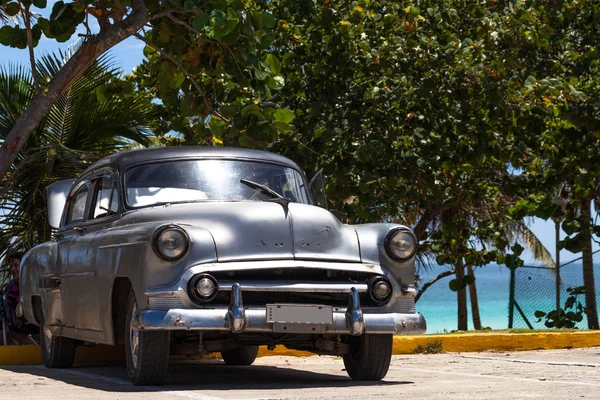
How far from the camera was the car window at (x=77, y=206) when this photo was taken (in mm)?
9266

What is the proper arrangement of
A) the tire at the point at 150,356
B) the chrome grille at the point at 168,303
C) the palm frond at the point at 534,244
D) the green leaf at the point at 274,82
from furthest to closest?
the palm frond at the point at 534,244 < the green leaf at the point at 274,82 < the tire at the point at 150,356 < the chrome grille at the point at 168,303

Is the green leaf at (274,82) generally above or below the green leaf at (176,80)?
below

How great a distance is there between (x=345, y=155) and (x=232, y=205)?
7.29m

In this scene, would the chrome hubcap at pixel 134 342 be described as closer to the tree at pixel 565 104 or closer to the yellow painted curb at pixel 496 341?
the yellow painted curb at pixel 496 341

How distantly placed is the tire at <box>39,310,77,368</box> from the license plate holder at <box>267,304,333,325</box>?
327 cm

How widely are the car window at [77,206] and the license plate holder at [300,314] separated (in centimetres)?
267

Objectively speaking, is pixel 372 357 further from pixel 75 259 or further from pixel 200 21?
pixel 200 21

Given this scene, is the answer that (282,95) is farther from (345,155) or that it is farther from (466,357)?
(466,357)

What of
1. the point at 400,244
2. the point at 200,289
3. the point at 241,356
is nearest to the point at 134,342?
the point at 200,289

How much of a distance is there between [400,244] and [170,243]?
1712mm

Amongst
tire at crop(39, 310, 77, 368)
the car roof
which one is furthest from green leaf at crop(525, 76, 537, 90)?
tire at crop(39, 310, 77, 368)

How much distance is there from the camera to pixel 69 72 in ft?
32.9

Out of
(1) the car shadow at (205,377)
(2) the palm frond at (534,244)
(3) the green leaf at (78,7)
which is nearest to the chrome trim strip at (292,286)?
(1) the car shadow at (205,377)

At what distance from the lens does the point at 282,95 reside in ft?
52.3
